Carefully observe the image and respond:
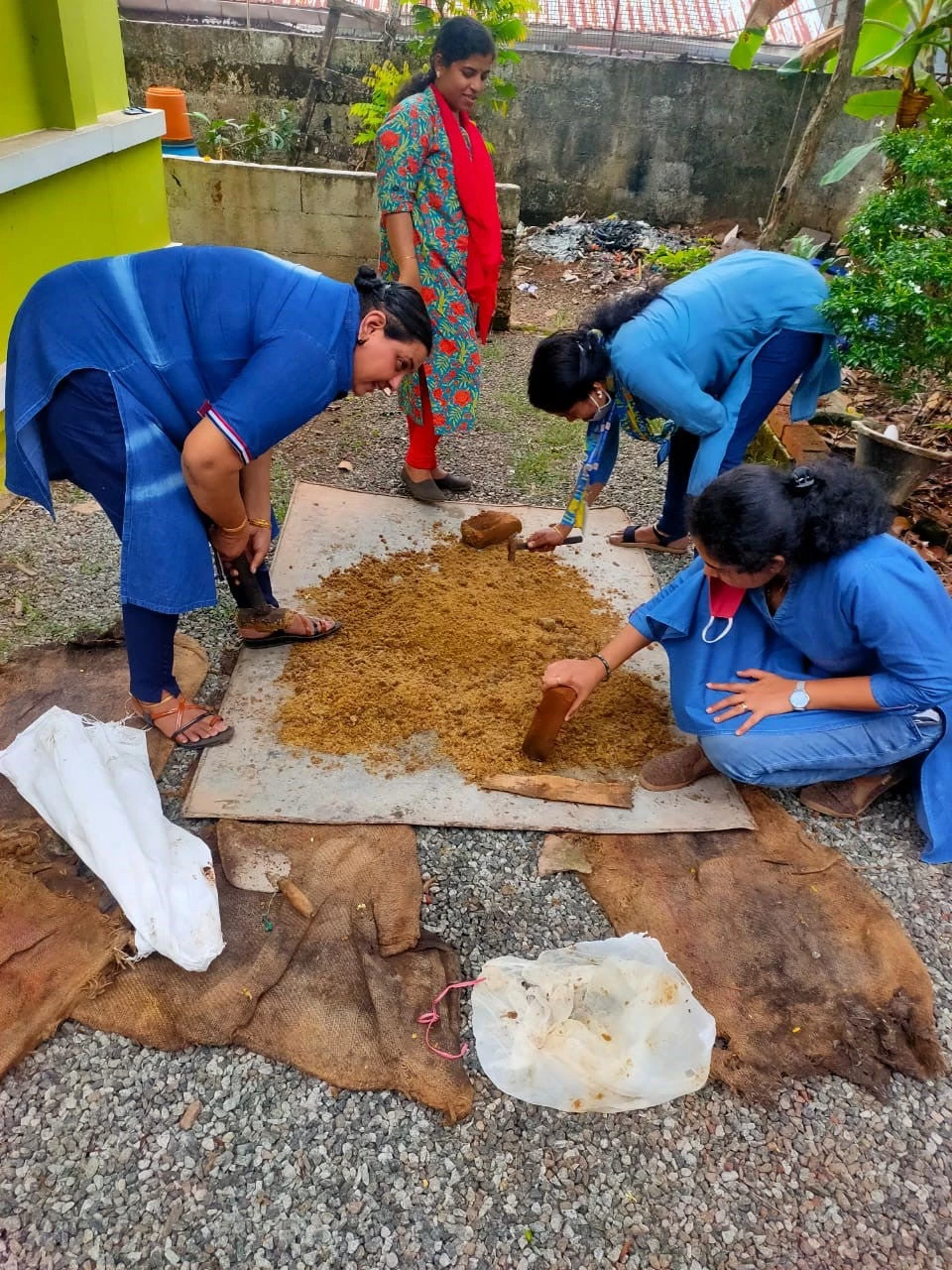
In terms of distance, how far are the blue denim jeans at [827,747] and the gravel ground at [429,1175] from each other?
0.65 meters

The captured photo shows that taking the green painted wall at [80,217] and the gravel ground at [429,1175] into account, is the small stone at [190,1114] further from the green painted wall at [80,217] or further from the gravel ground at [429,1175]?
the green painted wall at [80,217]

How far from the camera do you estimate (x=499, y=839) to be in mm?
2172

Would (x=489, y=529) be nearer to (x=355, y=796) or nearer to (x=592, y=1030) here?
(x=355, y=796)

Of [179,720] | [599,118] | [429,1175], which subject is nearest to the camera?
[429,1175]

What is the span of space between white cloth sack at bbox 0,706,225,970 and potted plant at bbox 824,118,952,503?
246 centimetres

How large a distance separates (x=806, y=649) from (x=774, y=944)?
739 mm

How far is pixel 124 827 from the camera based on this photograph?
187 cm

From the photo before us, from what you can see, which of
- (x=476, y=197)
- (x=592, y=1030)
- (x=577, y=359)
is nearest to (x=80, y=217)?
(x=476, y=197)

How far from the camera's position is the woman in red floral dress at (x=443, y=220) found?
301 cm

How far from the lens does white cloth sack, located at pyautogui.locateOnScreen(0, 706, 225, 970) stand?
1769mm

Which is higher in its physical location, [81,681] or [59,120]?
[59,120]

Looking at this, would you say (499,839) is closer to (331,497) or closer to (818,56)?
(331,497)

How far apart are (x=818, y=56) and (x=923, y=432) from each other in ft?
13.4

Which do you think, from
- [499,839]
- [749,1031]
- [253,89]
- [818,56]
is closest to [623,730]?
[499,839]
